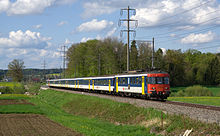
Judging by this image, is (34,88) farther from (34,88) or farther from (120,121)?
(120,121)

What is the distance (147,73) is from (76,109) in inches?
431

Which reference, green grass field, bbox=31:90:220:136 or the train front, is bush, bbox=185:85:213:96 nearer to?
green grass field, bbox=31:90:220:136

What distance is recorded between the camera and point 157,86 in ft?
105

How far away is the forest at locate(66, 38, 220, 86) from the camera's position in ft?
258

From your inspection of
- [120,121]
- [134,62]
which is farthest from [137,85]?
[134,62]

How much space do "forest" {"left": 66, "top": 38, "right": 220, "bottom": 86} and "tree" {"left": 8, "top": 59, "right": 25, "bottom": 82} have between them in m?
59.5

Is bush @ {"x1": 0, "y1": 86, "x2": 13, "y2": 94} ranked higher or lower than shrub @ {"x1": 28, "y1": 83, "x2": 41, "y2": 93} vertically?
lower

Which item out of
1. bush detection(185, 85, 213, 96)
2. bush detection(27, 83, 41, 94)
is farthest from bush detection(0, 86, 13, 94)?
bush detection(185, 85, 213, 96)

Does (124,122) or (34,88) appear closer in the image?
(124,122)

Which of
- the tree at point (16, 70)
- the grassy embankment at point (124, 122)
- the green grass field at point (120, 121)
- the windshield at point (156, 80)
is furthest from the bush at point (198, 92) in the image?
the tree at point (16, 70)

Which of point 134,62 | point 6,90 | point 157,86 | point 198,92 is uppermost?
point 134,62

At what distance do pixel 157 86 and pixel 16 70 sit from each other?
138 meters

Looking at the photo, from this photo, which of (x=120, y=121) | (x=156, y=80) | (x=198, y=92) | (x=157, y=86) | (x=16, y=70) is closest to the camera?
(x=120, y=121)

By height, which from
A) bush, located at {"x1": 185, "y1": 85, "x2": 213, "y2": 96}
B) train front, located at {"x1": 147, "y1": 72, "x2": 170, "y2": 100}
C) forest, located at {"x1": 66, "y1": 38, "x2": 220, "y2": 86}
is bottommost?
bush, located at {"x1": 185, "y1": 85, "x2": 213, "y2": 96}
